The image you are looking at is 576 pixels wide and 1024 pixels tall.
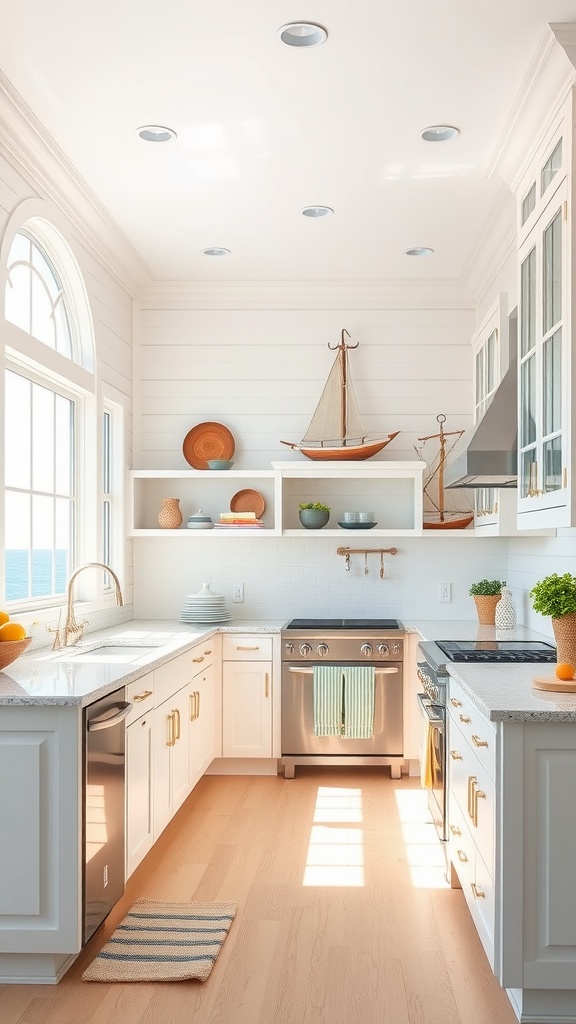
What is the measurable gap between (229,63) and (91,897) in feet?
9.37

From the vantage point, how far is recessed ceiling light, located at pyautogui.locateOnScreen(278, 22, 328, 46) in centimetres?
287

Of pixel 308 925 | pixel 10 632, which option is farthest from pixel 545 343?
pixel 308 925

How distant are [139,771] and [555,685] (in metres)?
1.66

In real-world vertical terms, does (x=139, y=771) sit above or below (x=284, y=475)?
below

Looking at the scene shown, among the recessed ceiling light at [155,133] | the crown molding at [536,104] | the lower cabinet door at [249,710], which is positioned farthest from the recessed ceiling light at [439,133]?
the lower cabinet door at [249,710]

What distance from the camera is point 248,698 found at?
5172 millimetres

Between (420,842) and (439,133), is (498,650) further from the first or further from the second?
(439,133)

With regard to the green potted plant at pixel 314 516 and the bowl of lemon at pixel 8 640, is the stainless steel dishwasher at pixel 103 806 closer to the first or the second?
the bowl of lemon at pixel 8 640

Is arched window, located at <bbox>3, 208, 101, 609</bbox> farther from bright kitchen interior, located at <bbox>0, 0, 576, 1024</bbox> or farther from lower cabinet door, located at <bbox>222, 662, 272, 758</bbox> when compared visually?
lower cabinet door, located at <bbox>222, 662, 272, 758</bbox>

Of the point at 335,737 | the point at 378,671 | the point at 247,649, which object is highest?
the point at 247,649

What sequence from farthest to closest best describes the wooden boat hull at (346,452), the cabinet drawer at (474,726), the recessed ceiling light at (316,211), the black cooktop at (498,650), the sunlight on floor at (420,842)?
the wooden boat hull at (346,452), the recessed ceiling light at (316,211), the sunlight on floor at (420,842), the black cooktop at (498,650), the cabinet drawer at (474,726)

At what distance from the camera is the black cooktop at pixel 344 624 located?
5137mm

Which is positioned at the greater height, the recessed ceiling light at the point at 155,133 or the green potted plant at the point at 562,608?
the recessed ceiling light at the point at 155,133

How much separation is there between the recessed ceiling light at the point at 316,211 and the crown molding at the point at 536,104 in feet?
2.82
